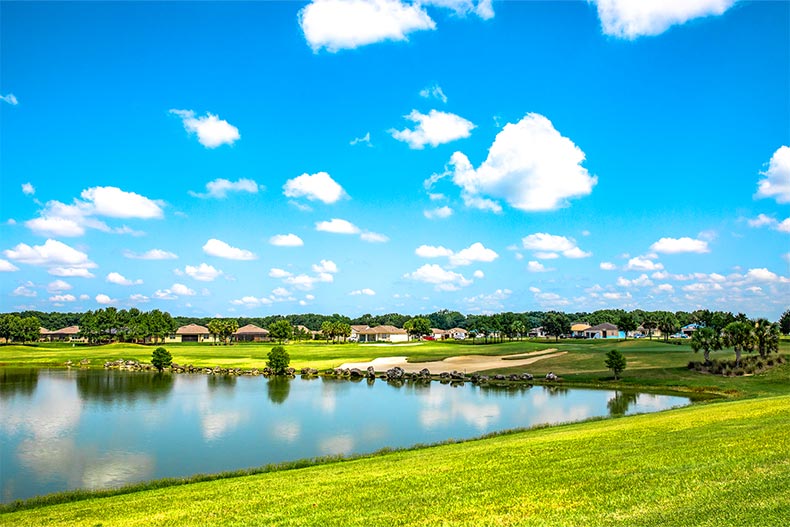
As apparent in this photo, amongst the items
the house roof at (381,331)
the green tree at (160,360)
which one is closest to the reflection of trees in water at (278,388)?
the green tree at (160,360)

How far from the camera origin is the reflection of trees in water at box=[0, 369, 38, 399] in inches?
2114

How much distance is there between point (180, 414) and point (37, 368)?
56357 mm

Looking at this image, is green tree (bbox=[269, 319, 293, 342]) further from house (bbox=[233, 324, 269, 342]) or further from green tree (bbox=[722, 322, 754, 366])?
green tree (bbox=[722, 322, 754, 366])

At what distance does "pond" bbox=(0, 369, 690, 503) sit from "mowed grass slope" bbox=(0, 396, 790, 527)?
688 centimetres

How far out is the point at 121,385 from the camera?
60812 mm

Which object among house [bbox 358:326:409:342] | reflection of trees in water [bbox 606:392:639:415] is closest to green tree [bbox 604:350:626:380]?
reflection of trees in water [bbox 606:392:639:415]

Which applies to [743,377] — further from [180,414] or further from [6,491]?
[6,491]

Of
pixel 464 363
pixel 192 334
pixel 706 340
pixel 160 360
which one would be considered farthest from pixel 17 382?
pixel 192 334

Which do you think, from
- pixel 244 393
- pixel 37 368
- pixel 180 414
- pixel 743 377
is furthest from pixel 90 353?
pixel 743 377

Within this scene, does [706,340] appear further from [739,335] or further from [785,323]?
[785,323]

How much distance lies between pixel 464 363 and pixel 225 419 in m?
49.3

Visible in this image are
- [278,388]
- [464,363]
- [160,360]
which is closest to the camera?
[278,388]

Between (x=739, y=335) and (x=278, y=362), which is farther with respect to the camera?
(x=278, y=362)

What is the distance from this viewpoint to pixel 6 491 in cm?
2253
